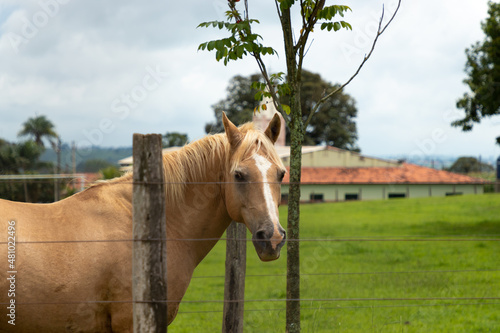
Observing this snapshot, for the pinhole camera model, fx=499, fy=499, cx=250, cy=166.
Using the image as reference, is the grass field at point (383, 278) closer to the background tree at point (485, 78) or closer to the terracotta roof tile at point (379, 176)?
the background tree at point (485, 78)

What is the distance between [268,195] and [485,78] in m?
18.1

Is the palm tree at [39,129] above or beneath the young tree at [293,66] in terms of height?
above

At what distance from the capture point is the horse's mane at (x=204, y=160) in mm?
3954

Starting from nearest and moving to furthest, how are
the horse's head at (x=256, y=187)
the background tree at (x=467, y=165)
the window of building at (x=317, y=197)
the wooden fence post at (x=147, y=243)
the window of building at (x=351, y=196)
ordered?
the wooden fence post at (x=147, y=243) < the horse's head at (x=256, y=187) < the window of building at (x=317, y=197) < the window of building at (x=351, y=196) < the background tree at (x=467, y=165)

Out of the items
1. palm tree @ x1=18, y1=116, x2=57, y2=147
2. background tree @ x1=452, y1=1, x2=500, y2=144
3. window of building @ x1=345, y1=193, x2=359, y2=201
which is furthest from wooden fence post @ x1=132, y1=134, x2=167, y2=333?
palm tree @ x1=18, y1=116, x2=57, y2=147

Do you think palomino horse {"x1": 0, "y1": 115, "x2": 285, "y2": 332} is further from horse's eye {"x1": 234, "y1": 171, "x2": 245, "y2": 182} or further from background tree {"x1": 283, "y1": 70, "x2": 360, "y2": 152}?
background tree {"x1": 283, "y1": 70, "x2": 360, "y2": 152}

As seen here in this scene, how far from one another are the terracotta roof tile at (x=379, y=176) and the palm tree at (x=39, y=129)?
95.8ft

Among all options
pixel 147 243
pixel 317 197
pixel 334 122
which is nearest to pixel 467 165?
pixel 334 122

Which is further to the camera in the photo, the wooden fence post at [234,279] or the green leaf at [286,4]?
the wooden fence post at [234,279]

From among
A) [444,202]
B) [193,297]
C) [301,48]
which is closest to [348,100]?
[444,202]

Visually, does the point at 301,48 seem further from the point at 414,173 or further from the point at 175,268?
the point at 414,173

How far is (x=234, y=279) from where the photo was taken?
5066mm

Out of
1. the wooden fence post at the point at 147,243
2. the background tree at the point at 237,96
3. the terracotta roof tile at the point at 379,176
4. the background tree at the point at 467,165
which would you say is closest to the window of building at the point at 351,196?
the terracotta roof tile at the point at 379,176

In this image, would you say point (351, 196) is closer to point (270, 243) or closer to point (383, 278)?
point (383, 278)
